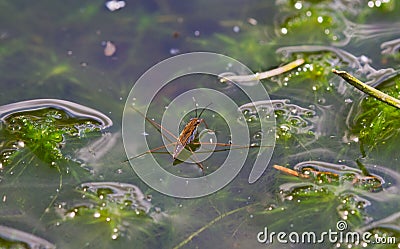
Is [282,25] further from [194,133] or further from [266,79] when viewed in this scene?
[194,133]

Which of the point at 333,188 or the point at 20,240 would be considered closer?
the point at 20,240

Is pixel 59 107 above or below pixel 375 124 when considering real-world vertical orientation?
below

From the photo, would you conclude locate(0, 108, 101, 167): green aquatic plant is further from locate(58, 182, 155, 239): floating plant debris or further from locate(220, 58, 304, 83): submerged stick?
locate(220, 58, 304, 83): submerged stick

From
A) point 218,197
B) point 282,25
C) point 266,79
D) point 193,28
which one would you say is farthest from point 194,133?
point 282,25

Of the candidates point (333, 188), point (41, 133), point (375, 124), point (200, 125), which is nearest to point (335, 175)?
point (333, 188)

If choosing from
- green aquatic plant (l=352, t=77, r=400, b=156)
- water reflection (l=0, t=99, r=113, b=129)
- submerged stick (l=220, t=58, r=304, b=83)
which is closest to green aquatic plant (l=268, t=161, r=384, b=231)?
green aquatic plant (l=352, t=77, r=400, b=156)

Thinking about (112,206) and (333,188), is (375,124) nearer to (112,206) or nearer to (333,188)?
(333,188)

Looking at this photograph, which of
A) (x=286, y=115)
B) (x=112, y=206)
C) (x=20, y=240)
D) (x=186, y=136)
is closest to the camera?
(x=20, y=240)

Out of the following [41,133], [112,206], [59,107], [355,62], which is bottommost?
[112,206]
